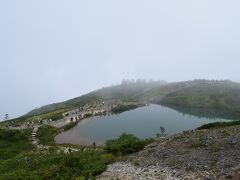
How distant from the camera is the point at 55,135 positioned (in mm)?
108375

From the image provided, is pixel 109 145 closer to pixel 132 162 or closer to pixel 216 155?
pixel 132 162

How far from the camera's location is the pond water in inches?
4065

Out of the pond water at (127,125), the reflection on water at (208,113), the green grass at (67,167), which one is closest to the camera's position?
the green grass at (67,167)

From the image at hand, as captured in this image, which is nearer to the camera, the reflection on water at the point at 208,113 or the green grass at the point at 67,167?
the green grass at the point at 67,167

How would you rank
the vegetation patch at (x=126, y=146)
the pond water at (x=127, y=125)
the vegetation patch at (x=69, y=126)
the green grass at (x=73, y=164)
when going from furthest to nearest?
1. the vegetation patch at (x=69, y=126)
2. the pond water at (x=127, y=125)
3. the vegetation patch at (x=126, y=146)
4. the green grass at (x=73, y=164)

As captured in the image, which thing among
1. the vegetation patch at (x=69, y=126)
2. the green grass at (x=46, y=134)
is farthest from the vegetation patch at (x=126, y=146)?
the vegetation patch at (x=69, y=126)

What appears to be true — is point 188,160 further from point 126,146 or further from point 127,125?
point 127,125

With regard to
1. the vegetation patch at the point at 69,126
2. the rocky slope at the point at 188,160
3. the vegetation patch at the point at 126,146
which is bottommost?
the rocky slope at the point at 188,160

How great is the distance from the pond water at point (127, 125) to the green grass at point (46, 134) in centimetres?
212

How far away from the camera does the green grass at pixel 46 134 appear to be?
98.0 m

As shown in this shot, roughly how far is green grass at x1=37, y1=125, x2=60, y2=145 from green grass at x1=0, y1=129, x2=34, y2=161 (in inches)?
136

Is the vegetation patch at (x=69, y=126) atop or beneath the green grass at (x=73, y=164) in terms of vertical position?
atop

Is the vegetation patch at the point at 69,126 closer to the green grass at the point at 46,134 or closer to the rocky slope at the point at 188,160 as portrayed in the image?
the green grass at the point at 46,134

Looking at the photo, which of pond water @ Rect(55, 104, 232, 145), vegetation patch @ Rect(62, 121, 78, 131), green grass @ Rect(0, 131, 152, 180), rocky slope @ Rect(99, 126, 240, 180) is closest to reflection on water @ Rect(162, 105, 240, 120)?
pond water @ Rect(55, 104, 232, 145)
